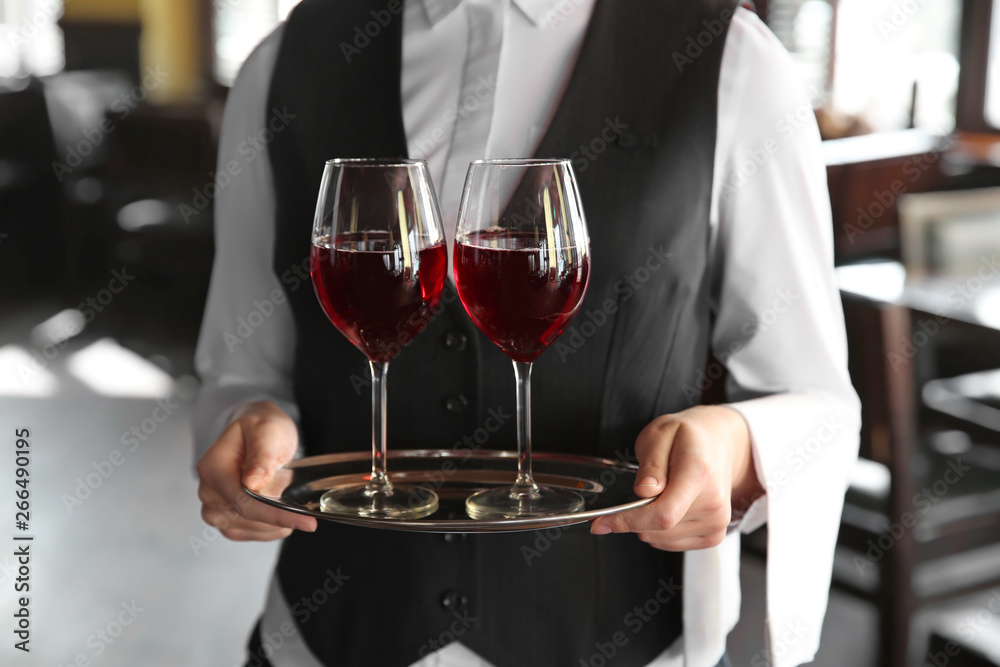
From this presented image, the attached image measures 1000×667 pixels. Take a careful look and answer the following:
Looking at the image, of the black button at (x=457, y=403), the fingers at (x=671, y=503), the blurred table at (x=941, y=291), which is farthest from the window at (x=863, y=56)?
the fingers at (x=671, y=503)

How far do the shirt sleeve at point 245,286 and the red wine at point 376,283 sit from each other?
34cm

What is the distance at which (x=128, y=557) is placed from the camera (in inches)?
123

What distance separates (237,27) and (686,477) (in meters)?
4.42

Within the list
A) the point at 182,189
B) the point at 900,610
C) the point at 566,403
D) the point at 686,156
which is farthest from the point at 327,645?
the point at 182,189

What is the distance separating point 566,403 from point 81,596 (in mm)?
2386

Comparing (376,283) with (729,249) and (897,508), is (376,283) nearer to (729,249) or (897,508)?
(729,249)

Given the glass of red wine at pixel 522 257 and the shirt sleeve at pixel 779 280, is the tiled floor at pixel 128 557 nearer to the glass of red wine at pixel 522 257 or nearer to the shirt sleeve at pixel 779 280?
the shirt sleeve at pixel 779 280

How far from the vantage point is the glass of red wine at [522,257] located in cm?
72

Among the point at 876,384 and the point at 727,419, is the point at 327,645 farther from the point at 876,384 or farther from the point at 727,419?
Result: the point at 876,384

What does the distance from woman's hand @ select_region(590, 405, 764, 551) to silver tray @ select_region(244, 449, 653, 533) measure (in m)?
0.02

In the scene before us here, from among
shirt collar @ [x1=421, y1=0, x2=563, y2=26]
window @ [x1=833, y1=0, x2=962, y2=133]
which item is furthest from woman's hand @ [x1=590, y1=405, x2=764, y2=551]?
window @ [x1=833, y1=0, x2=962, y2=133]

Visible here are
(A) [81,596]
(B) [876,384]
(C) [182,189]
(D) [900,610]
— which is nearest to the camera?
(B) [876,384]

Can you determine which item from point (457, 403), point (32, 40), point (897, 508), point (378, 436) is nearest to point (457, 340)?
point (457, 403)

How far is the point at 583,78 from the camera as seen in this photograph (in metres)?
0.96
